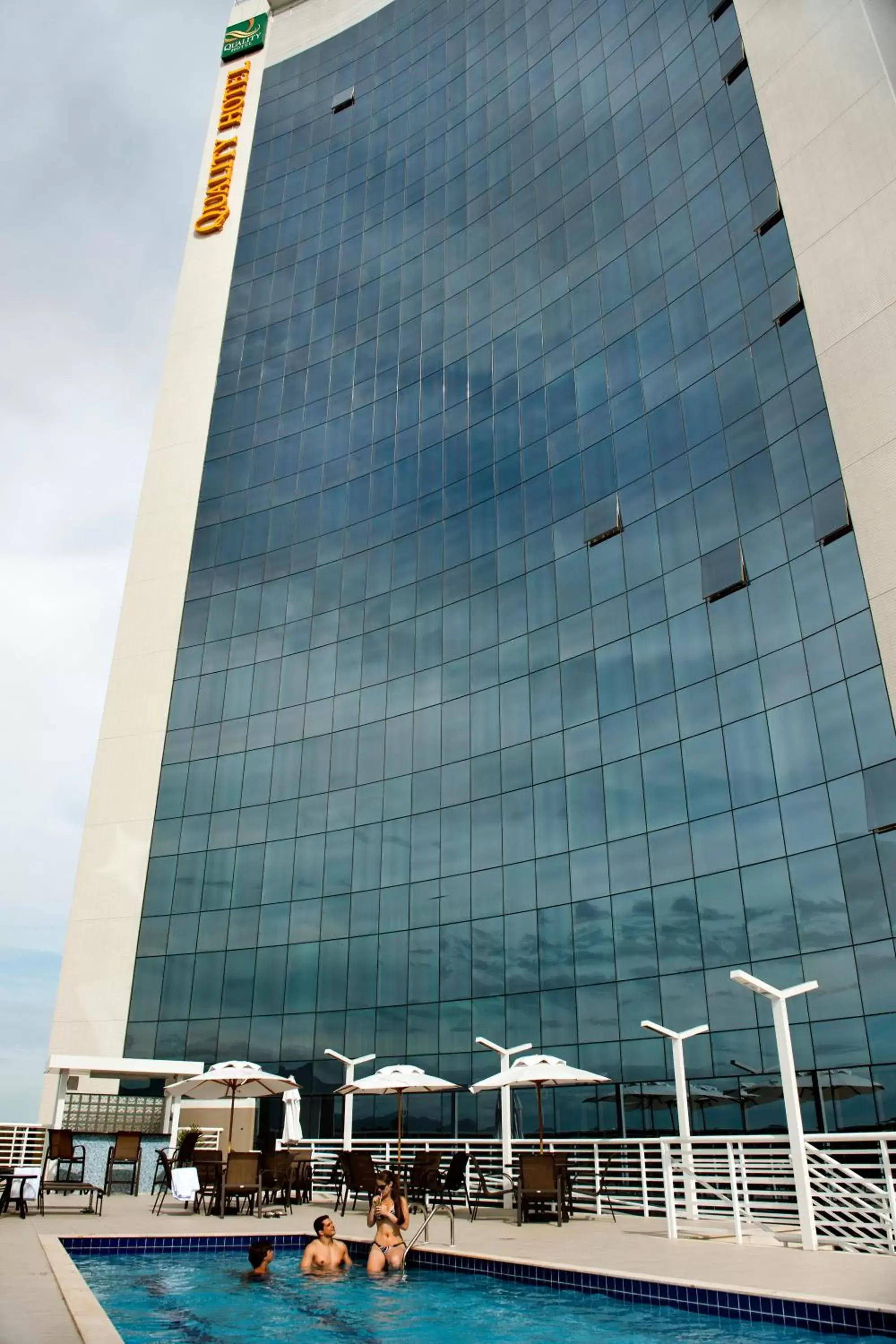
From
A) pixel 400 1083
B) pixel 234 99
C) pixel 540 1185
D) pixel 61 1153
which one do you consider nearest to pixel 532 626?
pixel 400 1083

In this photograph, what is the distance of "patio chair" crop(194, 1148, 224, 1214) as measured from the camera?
17.2 metres

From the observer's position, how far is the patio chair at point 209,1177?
17.2 meters

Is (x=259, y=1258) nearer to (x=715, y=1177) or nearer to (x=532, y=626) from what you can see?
(x=715, y=1177)

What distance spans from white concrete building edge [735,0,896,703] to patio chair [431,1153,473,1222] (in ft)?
42.2

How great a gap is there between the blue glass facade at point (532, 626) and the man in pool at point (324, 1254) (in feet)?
38.8

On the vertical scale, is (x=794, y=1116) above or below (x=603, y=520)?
below

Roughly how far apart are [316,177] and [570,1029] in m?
40.6

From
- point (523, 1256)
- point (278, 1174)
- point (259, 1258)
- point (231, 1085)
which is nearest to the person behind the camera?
point (259, 1258)

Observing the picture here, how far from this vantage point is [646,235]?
104 feet

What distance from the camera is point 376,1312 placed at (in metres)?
10.3

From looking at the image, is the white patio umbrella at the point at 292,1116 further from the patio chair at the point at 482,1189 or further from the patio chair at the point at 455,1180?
the patio chair at the point at 455,1180

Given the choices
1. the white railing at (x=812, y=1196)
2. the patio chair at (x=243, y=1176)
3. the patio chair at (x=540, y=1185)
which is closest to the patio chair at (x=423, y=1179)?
the patio chair at (x=540, y=1185)

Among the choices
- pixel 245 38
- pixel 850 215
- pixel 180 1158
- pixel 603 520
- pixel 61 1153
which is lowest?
pixel 180 1158

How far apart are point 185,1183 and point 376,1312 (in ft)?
30.0
